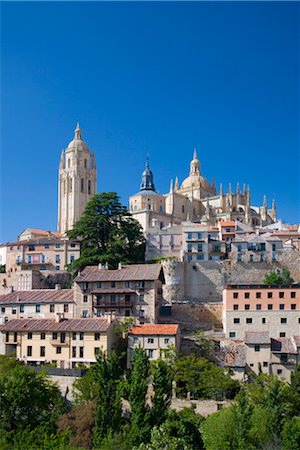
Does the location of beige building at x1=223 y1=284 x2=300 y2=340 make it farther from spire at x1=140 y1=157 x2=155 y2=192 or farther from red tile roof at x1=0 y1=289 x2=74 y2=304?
spire at x1=140 y1=157 x2=155 y2=192

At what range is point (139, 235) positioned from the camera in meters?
66.6

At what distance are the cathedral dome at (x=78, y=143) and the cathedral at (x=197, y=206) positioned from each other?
10.5 meters

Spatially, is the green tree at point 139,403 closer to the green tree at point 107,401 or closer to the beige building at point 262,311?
the green tree at point 107,401

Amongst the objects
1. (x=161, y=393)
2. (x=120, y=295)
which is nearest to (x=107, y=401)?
(x=161, y=393)

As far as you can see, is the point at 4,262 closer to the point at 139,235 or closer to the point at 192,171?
the point at 139,235

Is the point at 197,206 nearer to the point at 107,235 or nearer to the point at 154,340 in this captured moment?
the point at 107,235

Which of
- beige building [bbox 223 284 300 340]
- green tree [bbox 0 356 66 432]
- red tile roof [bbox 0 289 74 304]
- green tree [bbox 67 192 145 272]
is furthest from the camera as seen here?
green tree [bbox 67 192 145 272]

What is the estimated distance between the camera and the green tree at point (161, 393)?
35.5 metres

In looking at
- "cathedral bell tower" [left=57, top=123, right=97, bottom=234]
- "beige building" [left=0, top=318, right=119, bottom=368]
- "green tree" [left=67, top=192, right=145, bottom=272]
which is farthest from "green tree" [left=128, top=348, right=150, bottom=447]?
"cathedral bell tower" [left=57, top=123, right=97, bottom=234]

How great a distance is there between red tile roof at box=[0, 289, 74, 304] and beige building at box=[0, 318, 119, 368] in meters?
3.65

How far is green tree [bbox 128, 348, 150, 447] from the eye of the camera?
33.8 meters

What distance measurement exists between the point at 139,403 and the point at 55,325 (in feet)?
39.2

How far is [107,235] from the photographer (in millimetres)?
63344

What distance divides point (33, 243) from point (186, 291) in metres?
18.1
